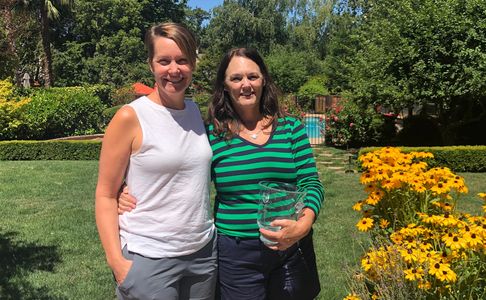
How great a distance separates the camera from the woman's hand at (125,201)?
174cm

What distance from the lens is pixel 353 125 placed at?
15016mm

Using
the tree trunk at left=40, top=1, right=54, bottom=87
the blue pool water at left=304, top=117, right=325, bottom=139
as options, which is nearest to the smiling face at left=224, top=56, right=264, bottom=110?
the blue pool water at left=304, top=117, right=325, bottom=139

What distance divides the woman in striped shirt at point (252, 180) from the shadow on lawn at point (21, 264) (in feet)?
Result: 8.03

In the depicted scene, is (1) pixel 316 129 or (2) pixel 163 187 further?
(1) pixel 316 129

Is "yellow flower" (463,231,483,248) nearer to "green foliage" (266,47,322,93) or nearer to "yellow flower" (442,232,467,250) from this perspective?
"yellow flower" (442,232,467,250)

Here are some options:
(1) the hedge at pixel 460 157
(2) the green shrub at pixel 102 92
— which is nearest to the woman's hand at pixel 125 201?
(1) the hedge at pixel 460 157

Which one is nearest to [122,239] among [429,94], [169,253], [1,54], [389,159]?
[169,253]

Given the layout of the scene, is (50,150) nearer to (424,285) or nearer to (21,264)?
(21,264)

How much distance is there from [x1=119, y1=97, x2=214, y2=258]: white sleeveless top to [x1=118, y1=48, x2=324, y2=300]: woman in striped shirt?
0.18 metres

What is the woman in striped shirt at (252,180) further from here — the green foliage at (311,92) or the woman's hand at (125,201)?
the green foliage at (311,92)

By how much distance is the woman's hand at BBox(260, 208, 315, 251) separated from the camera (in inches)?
69.9

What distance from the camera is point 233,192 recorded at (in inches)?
77.2

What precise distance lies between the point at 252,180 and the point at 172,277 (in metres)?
0.50

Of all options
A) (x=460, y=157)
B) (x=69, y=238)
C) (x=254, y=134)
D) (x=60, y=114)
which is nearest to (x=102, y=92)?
(x=60, y=114)
